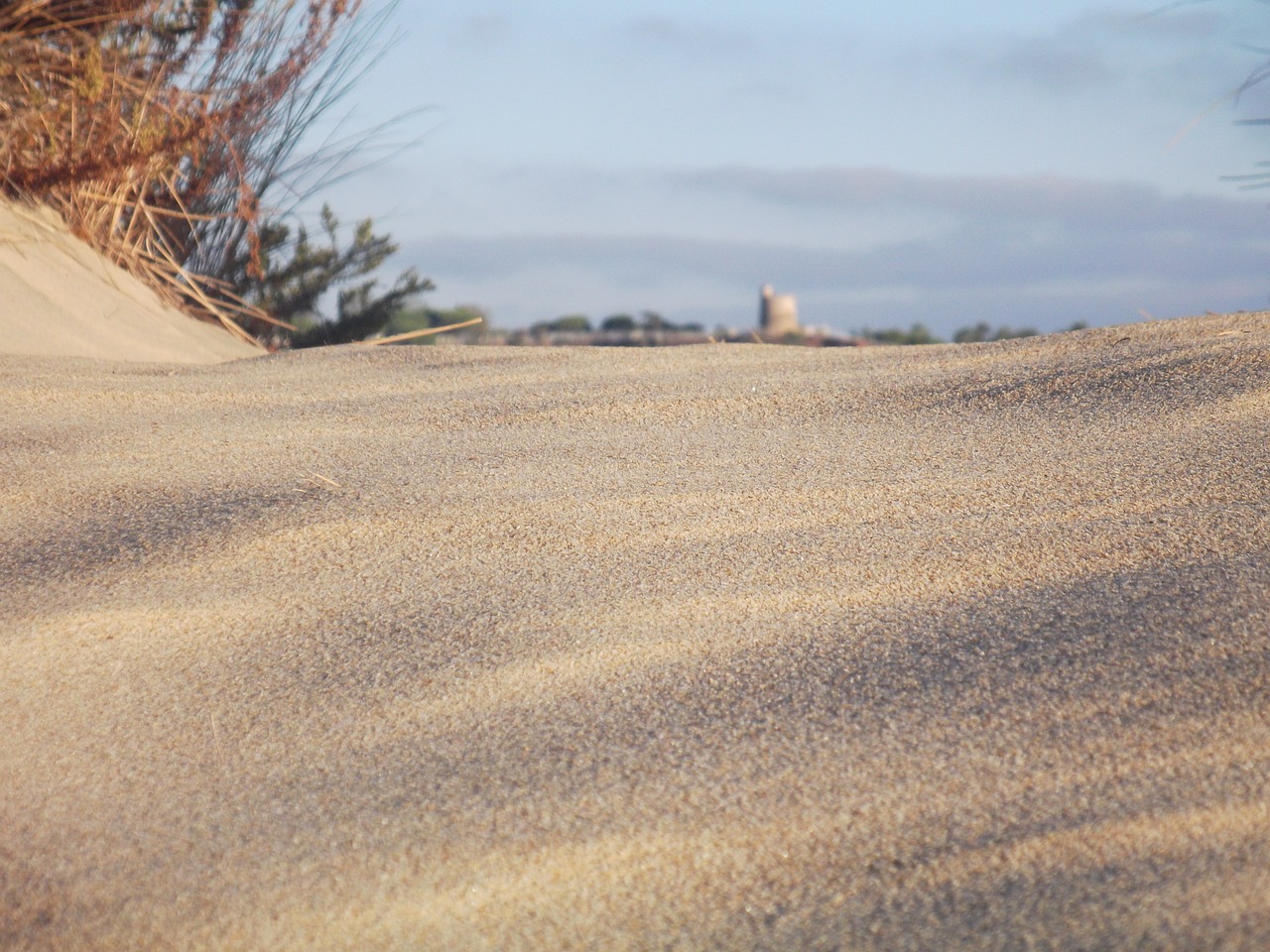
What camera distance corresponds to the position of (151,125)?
3.37m

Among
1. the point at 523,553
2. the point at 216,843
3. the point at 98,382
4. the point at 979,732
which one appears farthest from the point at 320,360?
the point at 979,732

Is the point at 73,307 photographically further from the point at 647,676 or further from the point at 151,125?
the point at 647,676

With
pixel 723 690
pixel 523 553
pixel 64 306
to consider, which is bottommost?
pixel 723 690

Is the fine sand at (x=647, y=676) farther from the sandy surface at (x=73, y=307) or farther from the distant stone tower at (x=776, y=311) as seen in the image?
the distant stone tower at (x=776, y=311)

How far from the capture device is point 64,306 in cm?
304

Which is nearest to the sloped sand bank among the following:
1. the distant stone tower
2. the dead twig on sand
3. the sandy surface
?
the sandy surface

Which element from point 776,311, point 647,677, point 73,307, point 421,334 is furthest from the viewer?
point 776,311

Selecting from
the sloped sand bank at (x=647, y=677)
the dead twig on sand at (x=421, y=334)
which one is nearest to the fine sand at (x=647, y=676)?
the sloped sand bank at (x=647, y=677)

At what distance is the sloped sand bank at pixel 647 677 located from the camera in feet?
3.24

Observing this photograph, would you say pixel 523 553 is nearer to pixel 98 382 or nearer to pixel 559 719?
pixel 559 719

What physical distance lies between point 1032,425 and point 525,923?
1.44 meters

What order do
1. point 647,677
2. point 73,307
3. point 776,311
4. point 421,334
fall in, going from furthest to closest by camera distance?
→ point 776,311
point 421,334
point 73,307
point 647,677

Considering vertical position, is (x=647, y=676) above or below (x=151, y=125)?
below

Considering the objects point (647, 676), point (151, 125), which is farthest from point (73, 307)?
point (647, 676)
